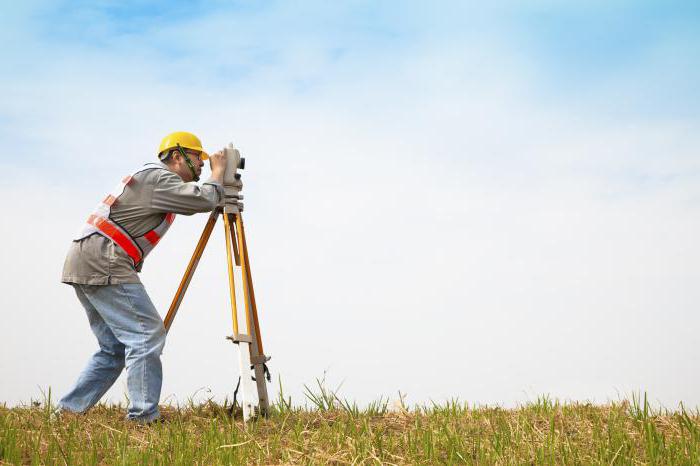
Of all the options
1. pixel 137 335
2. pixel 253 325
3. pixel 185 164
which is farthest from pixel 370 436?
pixel 185 164

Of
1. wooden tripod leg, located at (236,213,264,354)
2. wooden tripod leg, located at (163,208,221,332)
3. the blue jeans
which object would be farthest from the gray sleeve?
the blue jeans

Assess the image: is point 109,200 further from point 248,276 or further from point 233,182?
point 248,276

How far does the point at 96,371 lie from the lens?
750cm

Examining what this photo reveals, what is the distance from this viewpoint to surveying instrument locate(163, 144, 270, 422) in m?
6.77

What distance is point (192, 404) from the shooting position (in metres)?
7.62

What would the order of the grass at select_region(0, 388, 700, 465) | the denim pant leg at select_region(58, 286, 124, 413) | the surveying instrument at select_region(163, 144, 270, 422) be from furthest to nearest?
the denim pant leg at select_region(58, 286, 124, 413)
the surveying instrument at select_region(163, 144, 270, 422)
the grass at select_region(0, 388, 700, 465)

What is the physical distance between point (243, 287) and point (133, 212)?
127cm

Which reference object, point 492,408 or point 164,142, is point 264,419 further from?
point 164,142

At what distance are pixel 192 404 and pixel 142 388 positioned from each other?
91 centimetres

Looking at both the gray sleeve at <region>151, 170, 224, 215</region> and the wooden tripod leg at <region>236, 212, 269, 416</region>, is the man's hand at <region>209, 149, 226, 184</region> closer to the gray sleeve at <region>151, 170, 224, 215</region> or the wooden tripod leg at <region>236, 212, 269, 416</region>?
the gray sleeve at <region>151, 170, 224, 215</region>

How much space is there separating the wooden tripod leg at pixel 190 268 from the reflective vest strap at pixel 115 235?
1.71ft

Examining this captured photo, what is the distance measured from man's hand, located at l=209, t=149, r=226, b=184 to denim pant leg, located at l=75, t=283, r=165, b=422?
1263 mm

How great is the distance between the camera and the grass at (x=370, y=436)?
516 centimetres

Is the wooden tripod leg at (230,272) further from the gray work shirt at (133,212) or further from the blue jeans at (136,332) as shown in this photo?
the blue jeans at (136,332)
